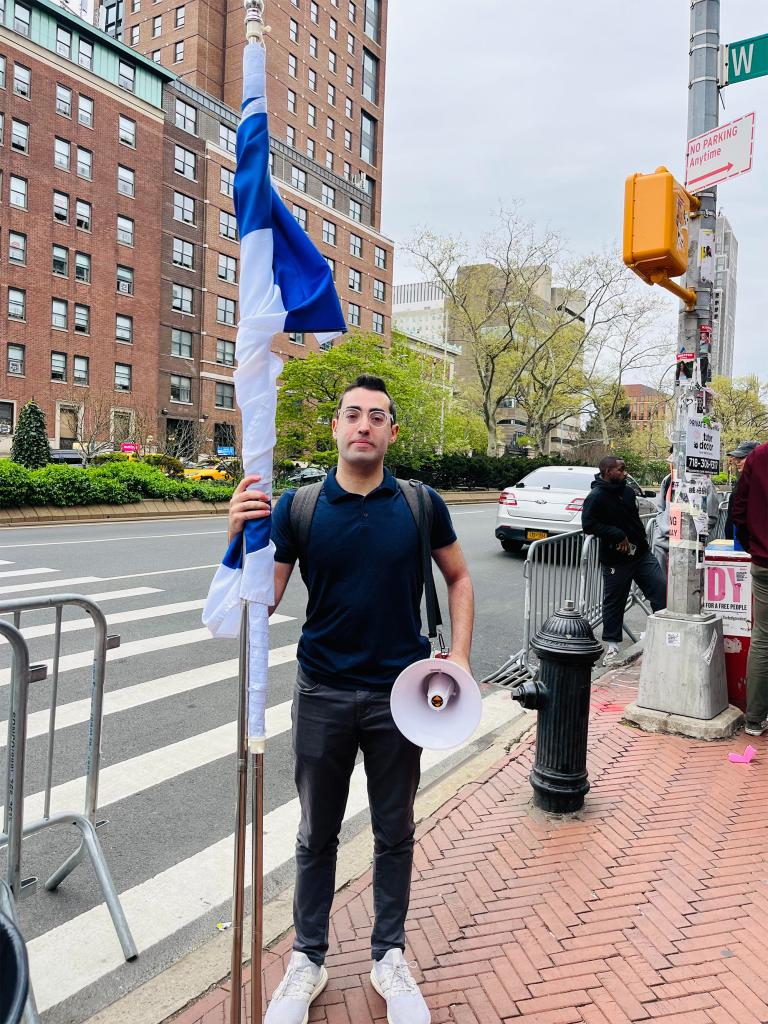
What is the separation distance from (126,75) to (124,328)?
13979mm

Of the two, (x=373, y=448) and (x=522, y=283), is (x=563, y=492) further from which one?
(x=522, y=283)

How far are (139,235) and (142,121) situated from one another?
249 inches

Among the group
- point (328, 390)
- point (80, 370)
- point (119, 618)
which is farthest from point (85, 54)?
point (119, 618)

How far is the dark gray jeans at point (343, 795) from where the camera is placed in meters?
2.50

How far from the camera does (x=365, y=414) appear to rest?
2533 millimetres

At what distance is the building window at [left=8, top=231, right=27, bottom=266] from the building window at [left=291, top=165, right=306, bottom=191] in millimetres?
21015

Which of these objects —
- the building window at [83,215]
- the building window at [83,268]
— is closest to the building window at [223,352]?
the building window at [83,268]

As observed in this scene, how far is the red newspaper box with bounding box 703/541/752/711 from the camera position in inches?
213

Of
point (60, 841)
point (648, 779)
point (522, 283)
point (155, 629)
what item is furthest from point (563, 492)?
point (522, 283)

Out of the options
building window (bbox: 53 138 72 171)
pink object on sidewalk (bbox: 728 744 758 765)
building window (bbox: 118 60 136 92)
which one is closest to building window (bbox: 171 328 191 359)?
building window (bbox: 53 138 72 171)

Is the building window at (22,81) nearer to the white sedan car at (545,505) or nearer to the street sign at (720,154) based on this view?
the white sedan car at (545,505)

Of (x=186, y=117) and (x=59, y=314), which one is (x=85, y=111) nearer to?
(x=186, y=117)

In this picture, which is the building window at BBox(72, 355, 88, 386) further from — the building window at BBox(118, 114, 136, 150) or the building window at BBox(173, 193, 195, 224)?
the building window at BBox(118, 114, 136, 150)

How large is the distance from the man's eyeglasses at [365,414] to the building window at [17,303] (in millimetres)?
39721
